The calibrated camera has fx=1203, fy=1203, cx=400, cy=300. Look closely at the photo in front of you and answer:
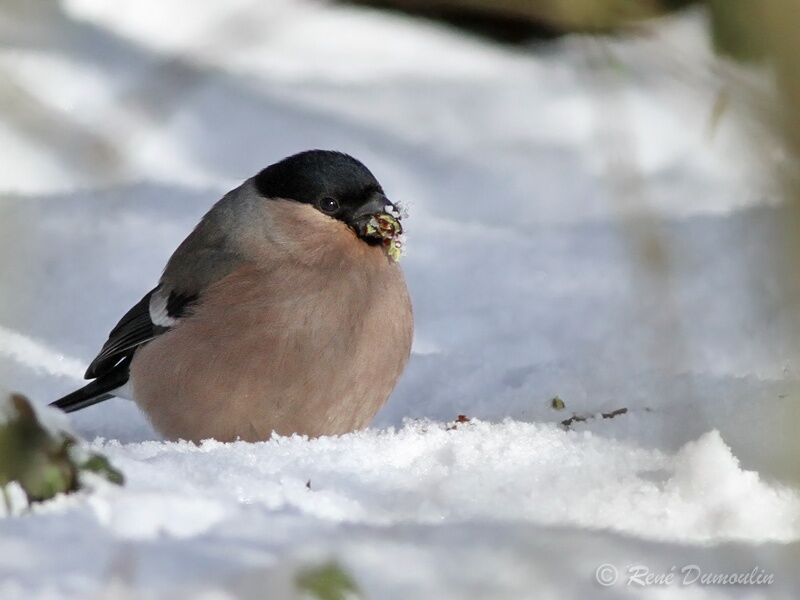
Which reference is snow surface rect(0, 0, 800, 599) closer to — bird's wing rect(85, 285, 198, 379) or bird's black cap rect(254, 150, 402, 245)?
bird's wing rect(85, 285, 198, 379)

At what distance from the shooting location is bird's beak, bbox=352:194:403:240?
3.97 metres

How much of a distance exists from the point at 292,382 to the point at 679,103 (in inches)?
154

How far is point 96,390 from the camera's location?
14.2 ft

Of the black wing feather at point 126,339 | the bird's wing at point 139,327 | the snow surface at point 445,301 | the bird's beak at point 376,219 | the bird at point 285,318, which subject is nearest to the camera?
the snow surface at point 445,301

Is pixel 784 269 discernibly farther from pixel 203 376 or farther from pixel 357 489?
pixel 203 376

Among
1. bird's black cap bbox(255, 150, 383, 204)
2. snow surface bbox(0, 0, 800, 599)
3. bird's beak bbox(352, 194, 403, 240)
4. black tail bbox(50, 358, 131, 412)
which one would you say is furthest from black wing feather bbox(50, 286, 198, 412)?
bird's beak bbox(352, 194, 403, 240)

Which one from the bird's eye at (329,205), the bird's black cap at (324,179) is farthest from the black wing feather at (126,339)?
the bird's eye at (329,205)

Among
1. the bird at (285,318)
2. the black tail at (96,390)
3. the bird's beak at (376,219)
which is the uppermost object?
the bird's beak at (376,219)

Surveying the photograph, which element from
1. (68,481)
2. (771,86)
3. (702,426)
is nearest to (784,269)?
(771,86)

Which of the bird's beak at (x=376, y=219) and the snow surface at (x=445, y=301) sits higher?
the bird's beak at (x=376, y=219)

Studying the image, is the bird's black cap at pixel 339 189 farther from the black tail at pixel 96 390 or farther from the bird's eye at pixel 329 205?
the black tail at pixel 96 390

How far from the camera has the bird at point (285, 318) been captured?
12.2 feet

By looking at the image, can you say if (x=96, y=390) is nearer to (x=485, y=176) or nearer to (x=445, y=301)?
(x=445, y=301)

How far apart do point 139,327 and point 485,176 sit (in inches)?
94.6
